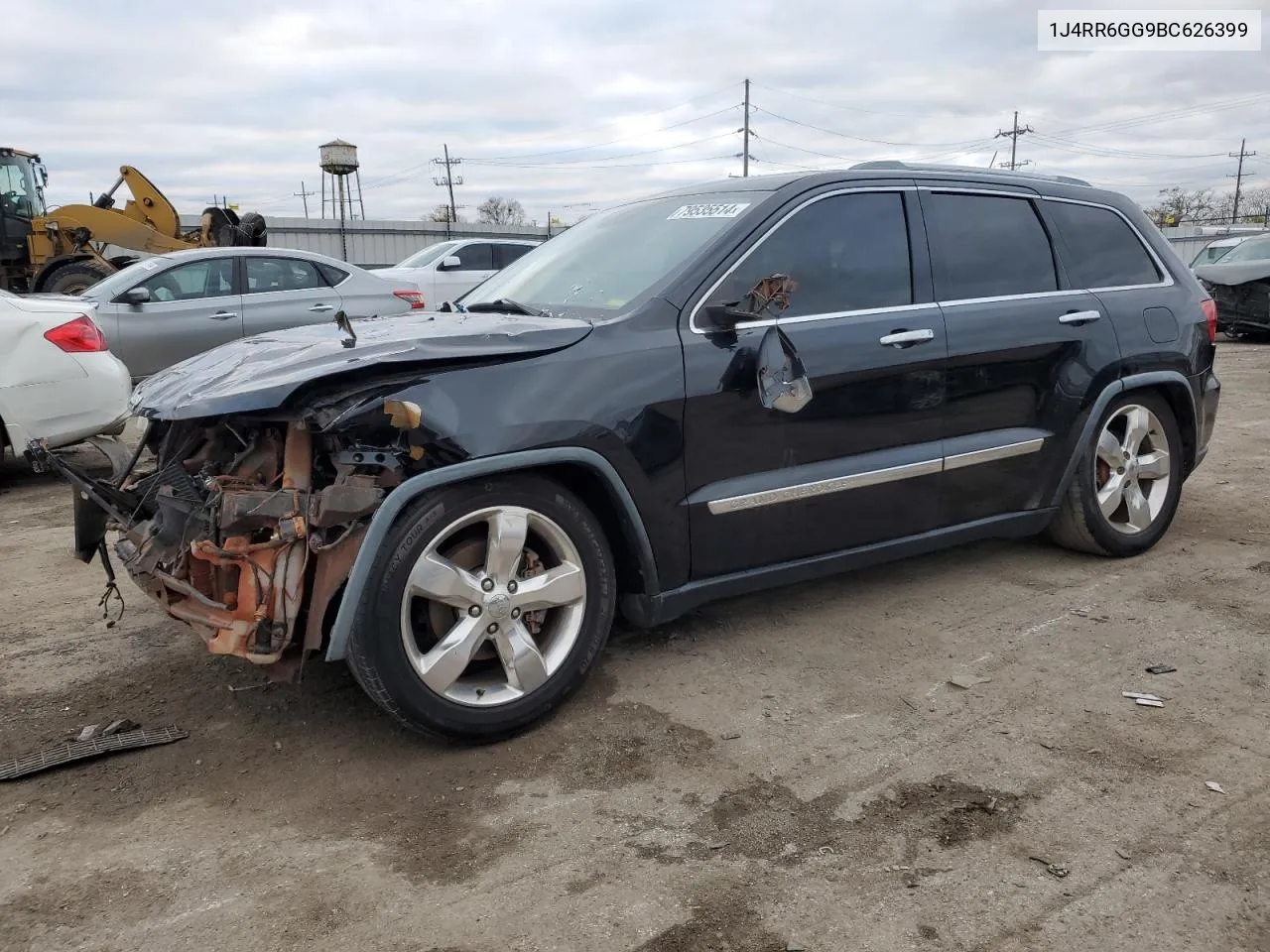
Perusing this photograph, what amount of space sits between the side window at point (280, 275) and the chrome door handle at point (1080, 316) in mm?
7359

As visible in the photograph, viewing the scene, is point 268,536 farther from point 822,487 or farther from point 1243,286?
point 1243,286

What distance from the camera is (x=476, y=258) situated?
13805 millimetres

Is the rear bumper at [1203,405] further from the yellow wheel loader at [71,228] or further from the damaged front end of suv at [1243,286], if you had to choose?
the yellow wheel loader at [71,228]

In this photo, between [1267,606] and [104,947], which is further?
[1267,606]

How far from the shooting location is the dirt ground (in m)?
2.27

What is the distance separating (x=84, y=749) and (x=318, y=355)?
1.42 metres

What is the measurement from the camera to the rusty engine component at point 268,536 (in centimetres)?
282

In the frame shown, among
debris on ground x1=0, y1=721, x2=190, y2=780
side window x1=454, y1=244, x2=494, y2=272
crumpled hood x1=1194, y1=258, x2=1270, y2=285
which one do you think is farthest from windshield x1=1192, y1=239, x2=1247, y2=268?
debris on ground x1=0, y1=721, x2=190, y2=780

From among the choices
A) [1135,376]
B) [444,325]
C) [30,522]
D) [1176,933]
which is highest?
[444,325]

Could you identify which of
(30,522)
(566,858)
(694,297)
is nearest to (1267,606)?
(694,297)

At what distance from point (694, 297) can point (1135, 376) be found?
7.90ft

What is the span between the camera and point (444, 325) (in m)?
3.37

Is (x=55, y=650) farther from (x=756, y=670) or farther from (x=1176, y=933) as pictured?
(x=1176, y=933)

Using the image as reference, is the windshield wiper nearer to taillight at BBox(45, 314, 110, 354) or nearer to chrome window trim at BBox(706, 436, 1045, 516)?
chrome window trim at BBox(706, 436, 1045, 516)
